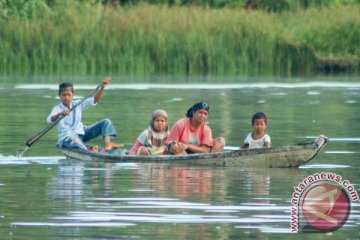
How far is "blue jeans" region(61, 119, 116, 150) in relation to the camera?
21703 millimetres

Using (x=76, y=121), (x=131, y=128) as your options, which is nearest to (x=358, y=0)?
(x=131, y=128)

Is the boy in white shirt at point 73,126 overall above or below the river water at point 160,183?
above

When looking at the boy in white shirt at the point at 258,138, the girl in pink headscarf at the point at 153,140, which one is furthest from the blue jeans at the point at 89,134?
the boy in white shirt at the point at 258,138

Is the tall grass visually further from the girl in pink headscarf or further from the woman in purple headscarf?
the woman in purple headscarf

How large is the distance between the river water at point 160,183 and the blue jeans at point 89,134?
0.25m

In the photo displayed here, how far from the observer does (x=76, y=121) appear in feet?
71.8

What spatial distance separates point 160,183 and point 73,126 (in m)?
4.02

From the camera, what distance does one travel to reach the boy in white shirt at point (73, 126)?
70.8ft

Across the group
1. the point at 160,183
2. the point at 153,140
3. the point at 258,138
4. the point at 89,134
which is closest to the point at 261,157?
the point at 258,138

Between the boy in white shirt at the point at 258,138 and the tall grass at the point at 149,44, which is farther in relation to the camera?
the tall grass at the point at 149,44

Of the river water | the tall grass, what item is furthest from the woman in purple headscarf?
the tall grass

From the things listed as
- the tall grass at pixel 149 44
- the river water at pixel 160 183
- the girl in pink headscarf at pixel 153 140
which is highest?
the tall grass at pixel 149 44

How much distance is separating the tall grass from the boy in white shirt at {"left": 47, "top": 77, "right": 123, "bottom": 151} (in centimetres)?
2281

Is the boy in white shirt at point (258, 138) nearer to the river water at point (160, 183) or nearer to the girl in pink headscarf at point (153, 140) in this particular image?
the river water at point (160, 183)
